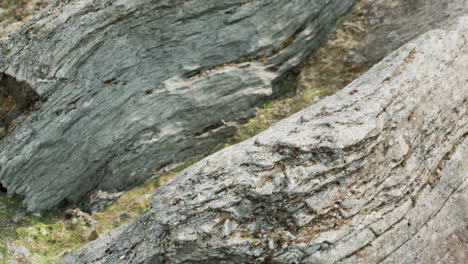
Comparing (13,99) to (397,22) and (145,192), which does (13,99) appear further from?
(397,22)

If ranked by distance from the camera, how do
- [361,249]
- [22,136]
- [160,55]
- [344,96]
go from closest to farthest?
[361,249], [344,96], [22,136], [160,55]

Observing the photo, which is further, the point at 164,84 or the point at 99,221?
the point at 164,84

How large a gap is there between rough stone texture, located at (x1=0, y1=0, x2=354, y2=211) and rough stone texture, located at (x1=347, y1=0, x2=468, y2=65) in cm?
333

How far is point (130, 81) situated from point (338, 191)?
951 cm

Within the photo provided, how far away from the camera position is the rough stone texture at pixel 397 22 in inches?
637

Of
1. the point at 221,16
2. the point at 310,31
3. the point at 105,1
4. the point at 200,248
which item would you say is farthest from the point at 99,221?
the point at 310,31

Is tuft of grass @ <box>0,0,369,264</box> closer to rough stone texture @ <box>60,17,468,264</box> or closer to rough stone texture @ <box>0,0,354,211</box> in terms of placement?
rough stone texture @ <box>0,0,354,211</box>

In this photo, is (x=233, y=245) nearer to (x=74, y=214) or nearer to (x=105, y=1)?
(x=74, y=214)

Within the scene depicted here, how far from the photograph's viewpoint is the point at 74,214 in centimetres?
1430

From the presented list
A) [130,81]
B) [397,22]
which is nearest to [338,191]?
[130,81]

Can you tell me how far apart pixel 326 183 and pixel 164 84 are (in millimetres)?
8764

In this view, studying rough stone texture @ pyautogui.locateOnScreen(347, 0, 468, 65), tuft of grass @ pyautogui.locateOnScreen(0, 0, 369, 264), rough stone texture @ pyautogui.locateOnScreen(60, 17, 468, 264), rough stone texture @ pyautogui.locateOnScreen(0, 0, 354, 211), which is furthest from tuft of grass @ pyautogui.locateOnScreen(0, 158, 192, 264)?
rough stone texture @ pyautogui.locateOnScreen(347, 0, 468, 65)

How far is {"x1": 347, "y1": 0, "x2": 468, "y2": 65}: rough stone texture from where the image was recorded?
53.1ft

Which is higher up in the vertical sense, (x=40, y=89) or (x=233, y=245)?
(x=40, y=89)
